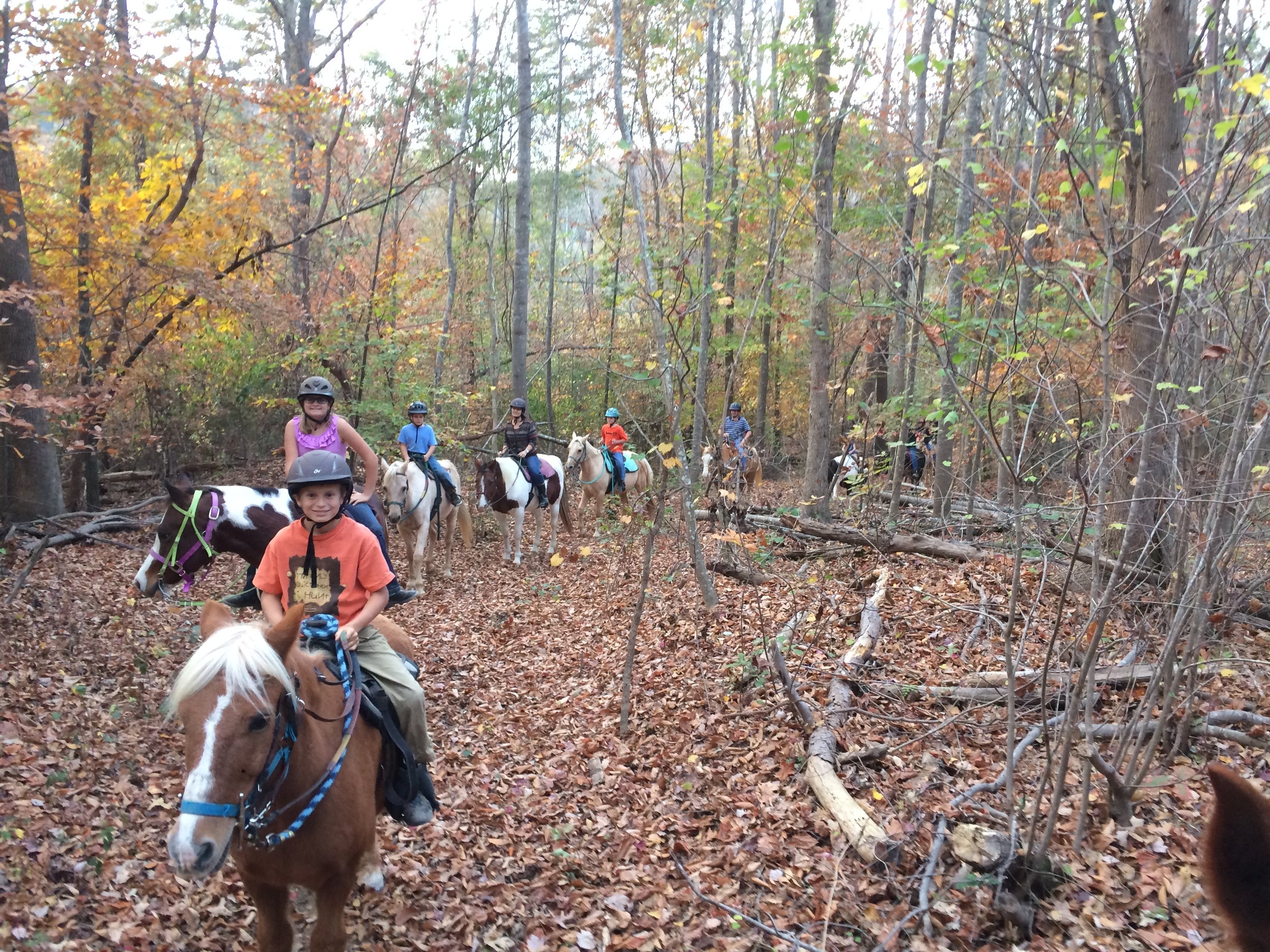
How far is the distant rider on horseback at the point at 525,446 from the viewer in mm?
13328

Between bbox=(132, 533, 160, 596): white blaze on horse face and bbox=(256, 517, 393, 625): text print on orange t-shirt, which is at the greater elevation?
bbox=(256, 517, 393, 625): text print on orange t-shirt

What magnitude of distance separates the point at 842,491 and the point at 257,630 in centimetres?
1583

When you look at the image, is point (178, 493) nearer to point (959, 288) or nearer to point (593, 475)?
point (593, 475)

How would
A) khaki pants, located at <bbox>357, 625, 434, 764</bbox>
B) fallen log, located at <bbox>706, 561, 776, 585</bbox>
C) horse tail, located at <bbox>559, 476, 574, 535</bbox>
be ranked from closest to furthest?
1. khaki pants, located at <bbox>357, 625, 434, 764</bbox>
2. fallen log, located at <bbox>706, 561, 776, 585</bbox>
3. horse tail, located at <bbox>559, 476, 574, 535</bbox>

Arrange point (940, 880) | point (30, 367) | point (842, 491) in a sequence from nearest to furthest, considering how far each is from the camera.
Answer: point (940, 880)
point (30, 367)
point (842, 491)

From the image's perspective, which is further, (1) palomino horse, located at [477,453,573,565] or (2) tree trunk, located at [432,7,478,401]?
(2) tree trunk, located at [432,7,478,401]

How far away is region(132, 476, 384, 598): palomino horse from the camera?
6.81 m

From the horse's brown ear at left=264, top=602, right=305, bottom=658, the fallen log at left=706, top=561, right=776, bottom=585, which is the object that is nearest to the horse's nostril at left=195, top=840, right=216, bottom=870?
the horse's brown ear at left=264, top=602, right=305, bottom=658

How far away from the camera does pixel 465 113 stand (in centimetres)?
2212

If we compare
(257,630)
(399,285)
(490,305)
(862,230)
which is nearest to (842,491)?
(862,230)

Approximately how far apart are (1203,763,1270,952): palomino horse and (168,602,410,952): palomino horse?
105 inches

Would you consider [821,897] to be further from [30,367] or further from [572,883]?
[30,367]

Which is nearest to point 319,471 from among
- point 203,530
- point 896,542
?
point 203,530

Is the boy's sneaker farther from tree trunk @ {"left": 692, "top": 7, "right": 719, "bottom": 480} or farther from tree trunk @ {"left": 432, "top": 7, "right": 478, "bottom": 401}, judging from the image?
tree trunk @ {"left": 432, "top": 7, "right": 478, "bottom": 401}
